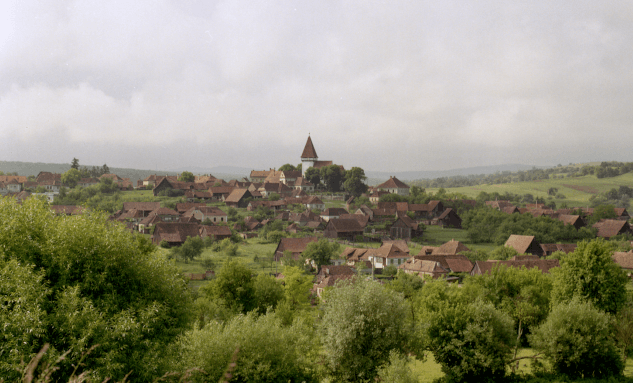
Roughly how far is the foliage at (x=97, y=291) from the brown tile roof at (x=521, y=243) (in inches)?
2407

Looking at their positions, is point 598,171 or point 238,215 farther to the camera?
point 598,171

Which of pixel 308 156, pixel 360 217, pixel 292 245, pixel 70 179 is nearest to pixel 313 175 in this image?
pixel 308 156

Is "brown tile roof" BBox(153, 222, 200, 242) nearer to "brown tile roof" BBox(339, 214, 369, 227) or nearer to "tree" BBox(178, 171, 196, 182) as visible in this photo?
"brown tile roof" BBox(339, 214, 369, 227)

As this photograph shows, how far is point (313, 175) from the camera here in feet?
385

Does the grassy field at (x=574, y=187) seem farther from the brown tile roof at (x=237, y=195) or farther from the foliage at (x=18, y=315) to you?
the foliage at (x=18, y=315)

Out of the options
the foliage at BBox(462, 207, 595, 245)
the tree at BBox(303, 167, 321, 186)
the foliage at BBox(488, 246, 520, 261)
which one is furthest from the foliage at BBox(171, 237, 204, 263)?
the tree at BBox(303, 167, 321, 186)

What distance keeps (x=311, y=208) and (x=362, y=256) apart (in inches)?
1474

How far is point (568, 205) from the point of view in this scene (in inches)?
5576

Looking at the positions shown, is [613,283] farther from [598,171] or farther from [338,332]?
[598,171]

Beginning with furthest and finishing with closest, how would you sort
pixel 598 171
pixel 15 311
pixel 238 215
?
1. pixel 598 171
2. pixel 238 215
3. pixel 15 311

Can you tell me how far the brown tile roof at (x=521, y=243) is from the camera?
66.2 metres

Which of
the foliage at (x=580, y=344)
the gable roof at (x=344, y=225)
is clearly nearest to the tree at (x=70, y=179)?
the gable roof at (x=344, y=225)

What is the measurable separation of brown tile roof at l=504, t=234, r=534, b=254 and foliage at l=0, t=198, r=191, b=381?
61.1 meters

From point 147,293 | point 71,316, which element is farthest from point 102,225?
point 71,316
